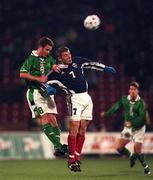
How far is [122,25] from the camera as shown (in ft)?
74.8

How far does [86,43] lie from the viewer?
22.1 m

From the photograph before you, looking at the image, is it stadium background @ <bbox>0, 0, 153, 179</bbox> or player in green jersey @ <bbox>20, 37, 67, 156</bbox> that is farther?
stadium background @ <bbox>0, 0, 153, 179</bbox>

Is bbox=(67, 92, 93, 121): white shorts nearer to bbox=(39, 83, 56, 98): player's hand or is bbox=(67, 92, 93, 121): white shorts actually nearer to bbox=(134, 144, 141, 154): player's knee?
bbox=(39, 83, 56, 98): player's hand

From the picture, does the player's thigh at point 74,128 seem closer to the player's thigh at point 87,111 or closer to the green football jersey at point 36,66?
the player's thigh at point 87,111

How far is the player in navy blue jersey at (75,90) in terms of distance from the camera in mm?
10961

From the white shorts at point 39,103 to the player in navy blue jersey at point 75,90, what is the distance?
0.95 ft

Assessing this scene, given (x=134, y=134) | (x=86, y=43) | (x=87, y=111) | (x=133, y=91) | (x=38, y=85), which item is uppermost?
(x=86, y=43)

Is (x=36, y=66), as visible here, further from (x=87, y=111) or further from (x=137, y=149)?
(x=137, y=149)

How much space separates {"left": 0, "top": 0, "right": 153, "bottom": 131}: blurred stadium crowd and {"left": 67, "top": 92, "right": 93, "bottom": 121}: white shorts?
29.3 feet

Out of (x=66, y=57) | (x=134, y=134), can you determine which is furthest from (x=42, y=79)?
(x=134, y=134)

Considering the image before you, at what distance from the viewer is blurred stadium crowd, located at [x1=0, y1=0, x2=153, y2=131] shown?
21281 mm

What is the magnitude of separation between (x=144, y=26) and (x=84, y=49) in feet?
7.24

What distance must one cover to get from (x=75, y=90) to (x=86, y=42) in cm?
1120

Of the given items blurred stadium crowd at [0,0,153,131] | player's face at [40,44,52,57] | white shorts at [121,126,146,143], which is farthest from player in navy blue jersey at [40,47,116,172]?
blurred stadium crowd at [0,0,153,131]
